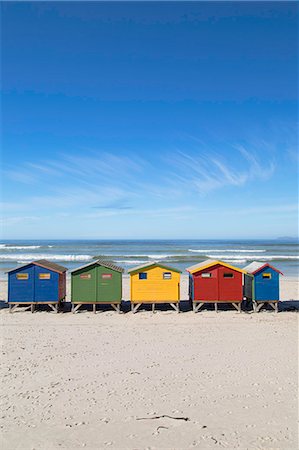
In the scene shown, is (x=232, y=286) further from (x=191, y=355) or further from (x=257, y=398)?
(x=257, y=398)

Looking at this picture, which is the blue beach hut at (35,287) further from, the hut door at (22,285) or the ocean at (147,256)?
the ocean at (147,256)

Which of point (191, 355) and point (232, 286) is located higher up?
point (232, 286)

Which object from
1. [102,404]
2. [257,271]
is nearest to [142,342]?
[102,404]

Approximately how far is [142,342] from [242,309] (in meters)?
8.39

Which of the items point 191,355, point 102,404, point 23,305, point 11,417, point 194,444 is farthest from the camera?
point 23,305

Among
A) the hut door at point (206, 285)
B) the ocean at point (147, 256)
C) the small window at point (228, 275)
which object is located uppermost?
the small window at point (228, 275)

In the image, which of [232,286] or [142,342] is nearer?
[142,342]

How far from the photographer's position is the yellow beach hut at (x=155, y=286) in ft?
62.0

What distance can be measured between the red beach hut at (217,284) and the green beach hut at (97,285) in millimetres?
3976

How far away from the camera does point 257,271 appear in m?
18.9

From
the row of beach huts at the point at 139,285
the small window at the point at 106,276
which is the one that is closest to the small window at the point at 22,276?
the row of beach huts at the point at 139,285

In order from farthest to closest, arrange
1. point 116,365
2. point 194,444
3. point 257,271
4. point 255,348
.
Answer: point 257,271
point 255,348
point 116,365
point 194,444

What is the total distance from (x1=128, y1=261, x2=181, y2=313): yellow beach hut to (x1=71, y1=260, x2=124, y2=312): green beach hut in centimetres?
87

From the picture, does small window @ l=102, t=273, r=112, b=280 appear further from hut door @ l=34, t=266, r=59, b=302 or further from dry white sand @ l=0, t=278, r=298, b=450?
dry white sand @ l=0, t=278, r=298, b=450
